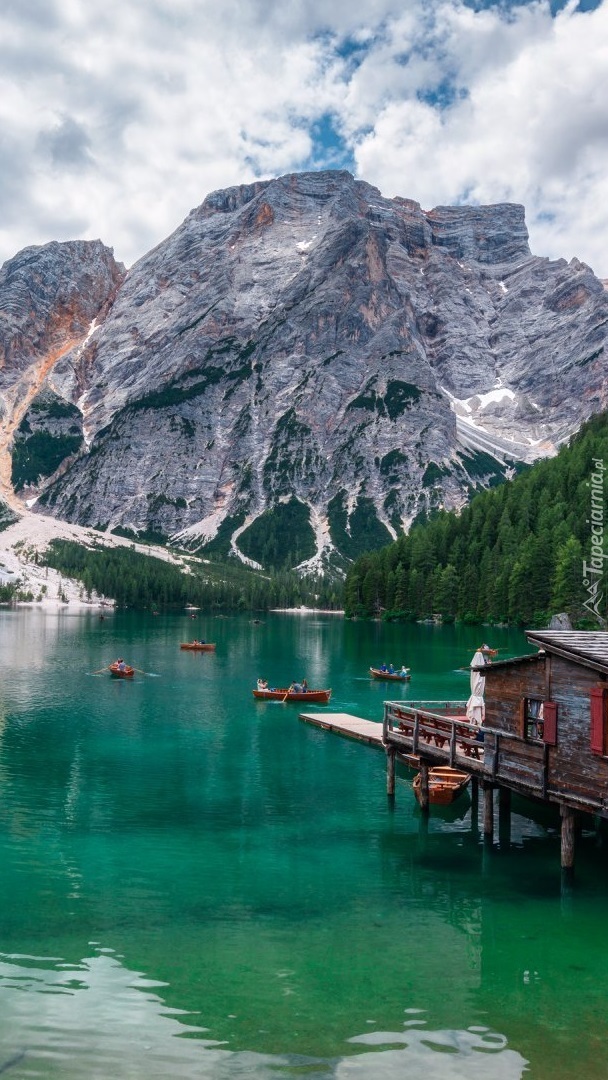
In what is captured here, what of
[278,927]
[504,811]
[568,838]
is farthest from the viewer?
[504,811]

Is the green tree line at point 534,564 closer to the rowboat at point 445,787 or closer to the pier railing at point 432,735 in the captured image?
the rowboat at point 445,787

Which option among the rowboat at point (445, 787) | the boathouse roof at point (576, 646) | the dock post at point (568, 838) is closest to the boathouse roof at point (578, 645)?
the boathouse roof at point (576, 646)

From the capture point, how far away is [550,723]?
30875 millimetres

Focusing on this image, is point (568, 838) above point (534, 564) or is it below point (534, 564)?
below

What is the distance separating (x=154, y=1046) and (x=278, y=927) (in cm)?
751

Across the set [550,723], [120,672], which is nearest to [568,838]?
[550,723]

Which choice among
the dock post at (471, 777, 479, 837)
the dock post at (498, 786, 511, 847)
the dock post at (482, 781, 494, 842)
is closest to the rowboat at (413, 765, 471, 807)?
the dock post at (471, 777, 479, 837)

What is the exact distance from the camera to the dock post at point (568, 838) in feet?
99.6

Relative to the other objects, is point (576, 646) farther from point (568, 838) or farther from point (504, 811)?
point (504, 811)

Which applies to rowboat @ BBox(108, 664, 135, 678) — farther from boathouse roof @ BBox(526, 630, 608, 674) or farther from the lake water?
boathouse roof @ BBox(526, 630, 608, 674)

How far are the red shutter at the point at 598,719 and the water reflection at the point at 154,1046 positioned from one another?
38.9 ft

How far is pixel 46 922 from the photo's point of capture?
25.9m

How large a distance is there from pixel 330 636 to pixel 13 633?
219 feet

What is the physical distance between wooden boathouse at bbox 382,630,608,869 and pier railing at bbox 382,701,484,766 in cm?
10
